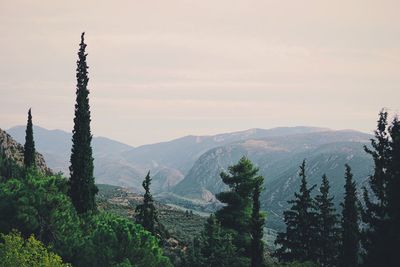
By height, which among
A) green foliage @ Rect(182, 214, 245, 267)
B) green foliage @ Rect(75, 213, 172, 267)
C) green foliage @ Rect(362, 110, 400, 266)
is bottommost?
green foliage @ Rect(182, 214, 245, 267)

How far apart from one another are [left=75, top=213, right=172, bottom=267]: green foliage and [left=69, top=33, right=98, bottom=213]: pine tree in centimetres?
1913

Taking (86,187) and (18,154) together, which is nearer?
(86,187)

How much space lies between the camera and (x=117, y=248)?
158 ft

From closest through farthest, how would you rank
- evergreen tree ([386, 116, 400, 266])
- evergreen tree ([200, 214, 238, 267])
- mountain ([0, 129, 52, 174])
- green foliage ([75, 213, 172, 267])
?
evergreen tree ([386, 116, 400, 266]) < green foliage ([75, 213, 172, 267]) < evergreen tree ([200, 214, 238, 267]) < mountain ([0, 129, 52, 174])

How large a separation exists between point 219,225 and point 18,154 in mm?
81478

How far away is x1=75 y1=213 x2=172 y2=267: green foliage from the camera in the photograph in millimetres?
47531

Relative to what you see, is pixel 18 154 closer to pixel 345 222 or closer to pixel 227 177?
pixel 227 177

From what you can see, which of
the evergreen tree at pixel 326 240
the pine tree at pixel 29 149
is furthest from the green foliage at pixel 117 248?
the pine tree at pixel 29 149

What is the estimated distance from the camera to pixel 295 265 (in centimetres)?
5362

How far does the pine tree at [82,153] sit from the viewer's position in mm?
→ 68625

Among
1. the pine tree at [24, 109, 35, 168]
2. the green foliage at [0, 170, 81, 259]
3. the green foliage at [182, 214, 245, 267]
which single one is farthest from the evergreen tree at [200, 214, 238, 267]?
the pine tree at [24, 109, 35, 168]

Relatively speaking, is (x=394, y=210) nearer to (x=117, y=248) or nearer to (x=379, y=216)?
(x=379, y=216)

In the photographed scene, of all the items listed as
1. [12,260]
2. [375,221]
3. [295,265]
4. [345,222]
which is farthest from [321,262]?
[12,260]

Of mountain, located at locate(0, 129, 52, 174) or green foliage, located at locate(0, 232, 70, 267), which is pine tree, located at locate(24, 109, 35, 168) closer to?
mountain, located at locate(0, 129, 52, 174)
